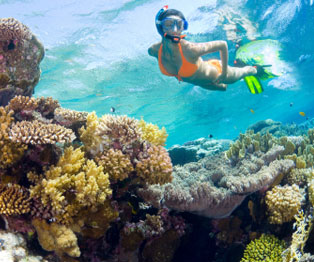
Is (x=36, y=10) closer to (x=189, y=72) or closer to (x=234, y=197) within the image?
(x=189, y=72)

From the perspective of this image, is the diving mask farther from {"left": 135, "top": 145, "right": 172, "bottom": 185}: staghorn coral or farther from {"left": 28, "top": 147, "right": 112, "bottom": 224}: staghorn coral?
{"left": 28, "top": 147, "right": 112, "bottom": 224}: staghorn coral

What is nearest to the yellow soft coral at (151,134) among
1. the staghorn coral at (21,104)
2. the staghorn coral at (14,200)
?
the staghorn coral at (21,104)

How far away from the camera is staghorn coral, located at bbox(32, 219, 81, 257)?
247 cm

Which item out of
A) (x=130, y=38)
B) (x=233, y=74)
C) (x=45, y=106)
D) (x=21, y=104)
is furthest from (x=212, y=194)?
(x=130, y=38)

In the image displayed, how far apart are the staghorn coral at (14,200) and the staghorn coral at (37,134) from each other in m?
0.58

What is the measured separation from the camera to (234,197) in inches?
149

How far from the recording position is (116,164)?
2902 millimetres

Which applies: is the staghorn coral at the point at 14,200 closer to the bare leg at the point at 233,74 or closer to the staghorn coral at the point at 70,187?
the staghorn coral at the point at 70,187

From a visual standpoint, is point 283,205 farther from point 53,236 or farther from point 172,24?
point 172,24

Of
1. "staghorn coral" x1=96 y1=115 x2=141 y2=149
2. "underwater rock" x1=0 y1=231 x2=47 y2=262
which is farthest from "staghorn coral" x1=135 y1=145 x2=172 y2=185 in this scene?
"underwater rock" x1=0 y1=231 x2=47 y2=262

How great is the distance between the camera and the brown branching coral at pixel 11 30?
380cm

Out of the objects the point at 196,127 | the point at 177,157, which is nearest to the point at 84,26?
the point at 177,157

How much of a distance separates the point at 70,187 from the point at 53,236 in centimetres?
59

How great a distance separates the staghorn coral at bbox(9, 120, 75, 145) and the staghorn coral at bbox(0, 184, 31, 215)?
0.58m
